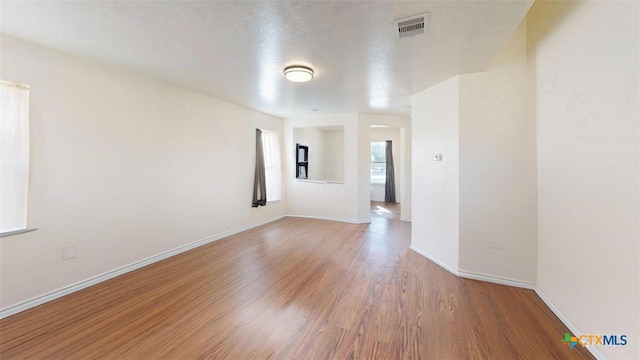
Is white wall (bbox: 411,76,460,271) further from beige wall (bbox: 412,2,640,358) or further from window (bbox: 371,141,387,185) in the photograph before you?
window (bbox: 371,141,387,185)

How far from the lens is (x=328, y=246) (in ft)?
12.3

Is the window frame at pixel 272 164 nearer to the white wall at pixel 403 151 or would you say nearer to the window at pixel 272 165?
the window at pixel 272 165

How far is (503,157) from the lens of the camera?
8.12ft

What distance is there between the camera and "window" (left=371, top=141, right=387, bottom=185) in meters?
8.35

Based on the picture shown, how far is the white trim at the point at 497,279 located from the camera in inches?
94.8

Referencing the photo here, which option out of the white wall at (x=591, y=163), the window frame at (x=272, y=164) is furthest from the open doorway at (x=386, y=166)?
the white wall at (x=591, y=163)

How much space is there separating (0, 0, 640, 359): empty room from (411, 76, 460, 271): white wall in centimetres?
3

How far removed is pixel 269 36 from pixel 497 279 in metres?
3.38

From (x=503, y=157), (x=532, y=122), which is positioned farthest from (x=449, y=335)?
(x=532, y=122)

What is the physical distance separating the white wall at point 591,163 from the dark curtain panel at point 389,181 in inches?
227

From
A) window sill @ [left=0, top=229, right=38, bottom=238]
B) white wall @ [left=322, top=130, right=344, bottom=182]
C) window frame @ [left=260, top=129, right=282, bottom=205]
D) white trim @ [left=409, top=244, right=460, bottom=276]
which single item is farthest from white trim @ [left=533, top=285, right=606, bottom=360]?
white wall @ [left=322, top=130, right=344, bottom=182]

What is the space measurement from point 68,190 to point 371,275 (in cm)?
332

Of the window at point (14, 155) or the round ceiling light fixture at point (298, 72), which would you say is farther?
the round ceiling light fixture at point (298, 72)

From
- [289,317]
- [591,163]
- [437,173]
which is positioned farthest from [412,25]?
[289,317]
